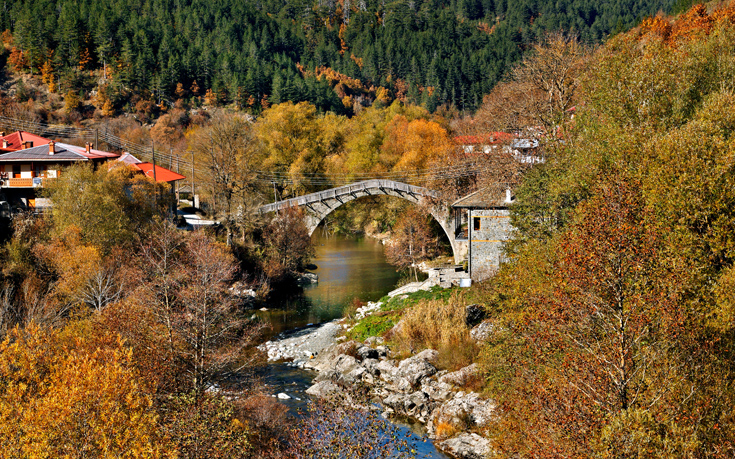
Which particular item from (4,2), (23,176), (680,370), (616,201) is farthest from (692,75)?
(4,2)

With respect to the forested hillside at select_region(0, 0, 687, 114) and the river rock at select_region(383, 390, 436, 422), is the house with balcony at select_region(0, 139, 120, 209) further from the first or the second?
the forested hillside at select_region(0, 0, 687, 114)

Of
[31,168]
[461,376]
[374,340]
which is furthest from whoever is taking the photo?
[31,168]

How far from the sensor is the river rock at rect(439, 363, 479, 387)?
857 inches

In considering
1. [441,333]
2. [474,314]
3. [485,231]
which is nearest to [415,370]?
[441,333]

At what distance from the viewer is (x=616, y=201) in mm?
14695

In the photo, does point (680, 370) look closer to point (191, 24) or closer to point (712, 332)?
point (712, 332)

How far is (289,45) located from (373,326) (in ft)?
366

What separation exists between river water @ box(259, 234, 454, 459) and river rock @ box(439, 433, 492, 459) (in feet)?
1.16

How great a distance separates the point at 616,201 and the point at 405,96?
100m

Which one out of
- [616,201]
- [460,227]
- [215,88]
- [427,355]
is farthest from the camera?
[215,88]

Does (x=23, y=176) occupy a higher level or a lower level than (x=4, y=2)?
lower

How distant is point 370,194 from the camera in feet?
151

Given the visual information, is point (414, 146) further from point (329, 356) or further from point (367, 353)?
point (367, 353)

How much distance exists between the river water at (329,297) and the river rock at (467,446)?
353 mm
